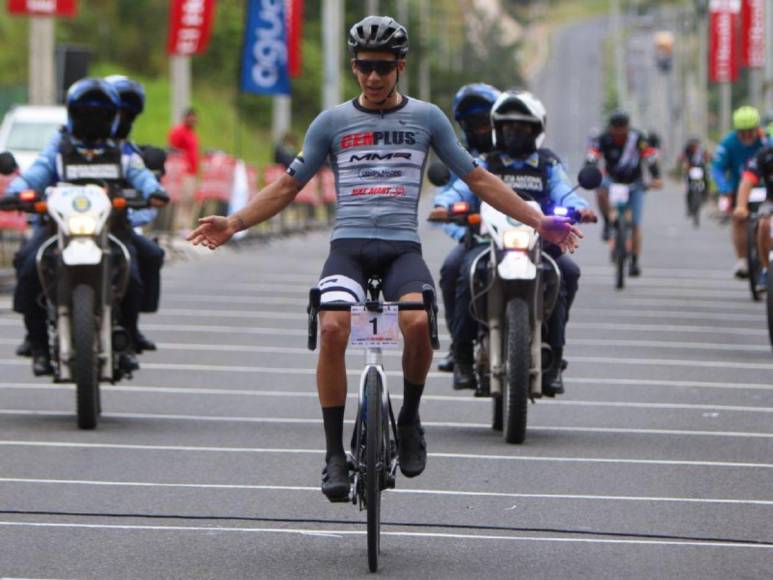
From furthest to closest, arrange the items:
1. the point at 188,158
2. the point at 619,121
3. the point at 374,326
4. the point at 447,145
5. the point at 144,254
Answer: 1. the point at 188,158
2. the point at 619,121
3. the point at 144,254
4. the point at 447,145
5. the point at 374,326

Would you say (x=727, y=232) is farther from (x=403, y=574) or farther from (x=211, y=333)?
(x=403, y=574)

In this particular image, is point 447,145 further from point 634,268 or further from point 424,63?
point 424,63

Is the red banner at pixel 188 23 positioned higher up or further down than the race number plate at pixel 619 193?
higher up

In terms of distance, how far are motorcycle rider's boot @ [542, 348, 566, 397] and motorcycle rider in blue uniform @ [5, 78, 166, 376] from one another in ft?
8.06

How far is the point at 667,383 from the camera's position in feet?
51.5

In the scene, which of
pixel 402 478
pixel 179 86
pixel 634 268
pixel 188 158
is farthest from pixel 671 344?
pixel 179 86

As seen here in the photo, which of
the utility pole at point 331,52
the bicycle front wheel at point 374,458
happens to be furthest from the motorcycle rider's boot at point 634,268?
the utility pole at point 331,52

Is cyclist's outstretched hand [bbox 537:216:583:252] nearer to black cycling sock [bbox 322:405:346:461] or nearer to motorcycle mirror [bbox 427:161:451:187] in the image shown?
black cycling sock [bbox 322:405:346:461]

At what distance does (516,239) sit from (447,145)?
2912 mm

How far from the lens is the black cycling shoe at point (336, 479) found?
8789 millimetres

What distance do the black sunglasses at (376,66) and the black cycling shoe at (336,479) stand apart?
1.55m

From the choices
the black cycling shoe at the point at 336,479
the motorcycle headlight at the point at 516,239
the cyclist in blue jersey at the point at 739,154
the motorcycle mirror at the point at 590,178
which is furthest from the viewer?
the cyclist in blue jersey at the point at 739,154

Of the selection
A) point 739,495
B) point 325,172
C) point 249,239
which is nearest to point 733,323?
point 739,495

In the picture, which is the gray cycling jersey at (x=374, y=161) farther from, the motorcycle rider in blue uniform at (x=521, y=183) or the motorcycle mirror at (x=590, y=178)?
the motorcycle rider in blue uniform at (x=521, y=183)
